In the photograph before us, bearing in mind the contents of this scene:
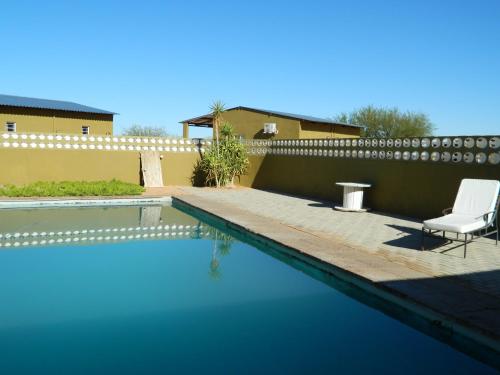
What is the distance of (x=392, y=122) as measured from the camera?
3834 centimetres

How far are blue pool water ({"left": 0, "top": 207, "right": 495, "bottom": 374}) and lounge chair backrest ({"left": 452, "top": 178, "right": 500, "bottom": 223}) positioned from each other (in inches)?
119

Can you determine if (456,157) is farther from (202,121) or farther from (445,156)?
(202,121)

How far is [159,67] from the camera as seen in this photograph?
78.7 feet

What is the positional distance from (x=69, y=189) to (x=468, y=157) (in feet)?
35.3

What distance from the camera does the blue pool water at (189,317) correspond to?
3.55 meters

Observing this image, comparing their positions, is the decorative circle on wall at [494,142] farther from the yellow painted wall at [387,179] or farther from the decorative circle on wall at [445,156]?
the decorative circle on wall at [445,156]

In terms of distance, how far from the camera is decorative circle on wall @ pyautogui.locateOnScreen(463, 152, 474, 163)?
26.4ft

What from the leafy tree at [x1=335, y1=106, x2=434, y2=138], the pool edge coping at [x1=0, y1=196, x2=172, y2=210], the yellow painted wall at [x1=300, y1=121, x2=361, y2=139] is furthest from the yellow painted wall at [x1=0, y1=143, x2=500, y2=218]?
the leafy tree at [x1=335, y1=106, x2=434, y2=138]

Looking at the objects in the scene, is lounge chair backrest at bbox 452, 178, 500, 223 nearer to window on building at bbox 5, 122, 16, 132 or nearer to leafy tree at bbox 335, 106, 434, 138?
window on building at bbox 5, 122, 16, 132

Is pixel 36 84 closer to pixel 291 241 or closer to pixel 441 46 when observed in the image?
pixel 441 46

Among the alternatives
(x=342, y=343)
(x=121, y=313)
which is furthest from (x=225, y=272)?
(x=342, y=343)

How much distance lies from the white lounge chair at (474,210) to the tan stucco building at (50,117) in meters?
22.7

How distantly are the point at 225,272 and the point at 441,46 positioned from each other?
52.2ft

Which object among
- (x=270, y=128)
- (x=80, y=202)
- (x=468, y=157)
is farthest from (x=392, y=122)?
(x=80, y=202)
